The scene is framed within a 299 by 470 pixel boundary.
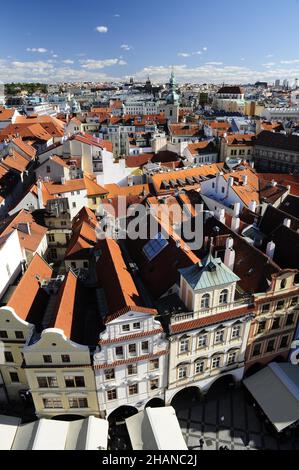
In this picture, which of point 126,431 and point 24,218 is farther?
point 24,218

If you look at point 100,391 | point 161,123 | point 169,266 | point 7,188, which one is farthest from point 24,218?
point 161,123

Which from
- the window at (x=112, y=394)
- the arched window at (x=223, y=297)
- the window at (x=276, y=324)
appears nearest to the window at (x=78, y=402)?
the window at (x=112, y=394)

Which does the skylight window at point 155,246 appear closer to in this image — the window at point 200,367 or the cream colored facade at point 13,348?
the window at point 200,367

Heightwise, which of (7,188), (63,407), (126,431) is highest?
(7,188)

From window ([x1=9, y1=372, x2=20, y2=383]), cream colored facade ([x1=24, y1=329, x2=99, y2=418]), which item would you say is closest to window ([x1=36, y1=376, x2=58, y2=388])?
cream colored facade ([x1=24, y1=329, x2=99, y2=418])

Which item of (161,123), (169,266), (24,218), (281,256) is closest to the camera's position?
(169,266)

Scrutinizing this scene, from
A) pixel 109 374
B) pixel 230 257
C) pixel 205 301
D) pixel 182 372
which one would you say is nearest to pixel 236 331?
pixel 205 301

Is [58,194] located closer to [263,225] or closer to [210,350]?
[263,225]
